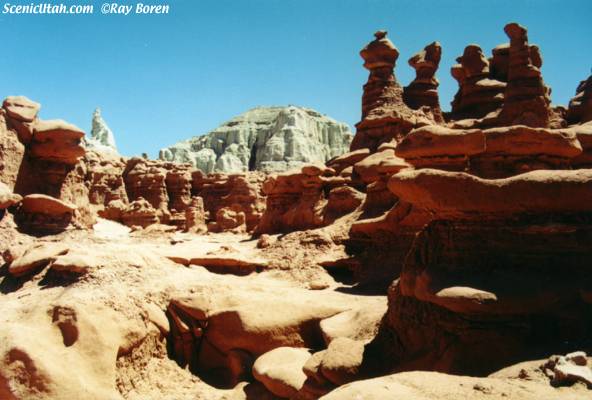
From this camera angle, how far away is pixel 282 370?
19.5 feet

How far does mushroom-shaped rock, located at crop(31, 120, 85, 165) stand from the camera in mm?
10695

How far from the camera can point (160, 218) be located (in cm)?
2228

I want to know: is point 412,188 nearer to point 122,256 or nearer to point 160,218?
point 122,256

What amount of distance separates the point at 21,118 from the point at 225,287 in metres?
5.92

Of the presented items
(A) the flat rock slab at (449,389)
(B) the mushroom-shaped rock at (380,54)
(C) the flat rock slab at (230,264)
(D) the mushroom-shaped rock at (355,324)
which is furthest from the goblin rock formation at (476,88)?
(A) the flat rock slab at (449,389)

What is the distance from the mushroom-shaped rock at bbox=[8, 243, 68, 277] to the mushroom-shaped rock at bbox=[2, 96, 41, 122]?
4.01 metres

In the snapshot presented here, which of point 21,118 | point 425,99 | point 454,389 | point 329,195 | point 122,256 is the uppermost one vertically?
point 425,99

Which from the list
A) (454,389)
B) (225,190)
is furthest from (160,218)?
(454,389)

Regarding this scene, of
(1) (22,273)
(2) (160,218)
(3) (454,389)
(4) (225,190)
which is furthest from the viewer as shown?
(4) (225,190)

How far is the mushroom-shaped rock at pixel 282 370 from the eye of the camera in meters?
5.69

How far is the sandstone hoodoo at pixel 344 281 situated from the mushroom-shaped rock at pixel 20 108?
0.04 metres

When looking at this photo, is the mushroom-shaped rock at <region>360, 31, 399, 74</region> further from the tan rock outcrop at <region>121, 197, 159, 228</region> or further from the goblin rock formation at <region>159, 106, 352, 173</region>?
the goblin rock formation at <region>159, 106, 352, 173</region>

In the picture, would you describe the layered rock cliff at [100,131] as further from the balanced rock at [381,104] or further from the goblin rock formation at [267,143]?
the balanced rock at [381,104]

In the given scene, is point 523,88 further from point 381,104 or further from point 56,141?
point 56,141
